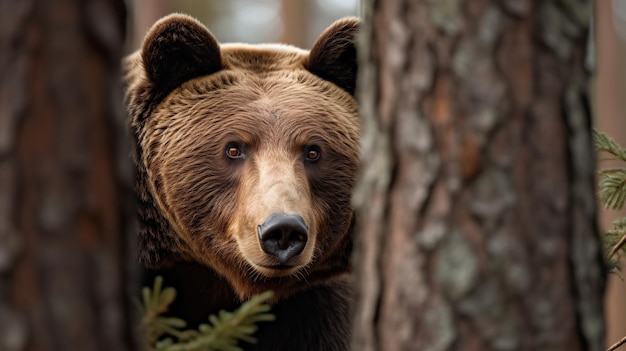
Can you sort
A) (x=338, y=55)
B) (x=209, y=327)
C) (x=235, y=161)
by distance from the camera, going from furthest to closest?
(x=338, y=55)
(x=235, y=161)
(x=209, y=327)

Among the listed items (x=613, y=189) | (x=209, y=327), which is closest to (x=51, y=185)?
(x=209, y=327)

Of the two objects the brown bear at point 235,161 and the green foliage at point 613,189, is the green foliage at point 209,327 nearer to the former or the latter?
the green foliage at point 613,189

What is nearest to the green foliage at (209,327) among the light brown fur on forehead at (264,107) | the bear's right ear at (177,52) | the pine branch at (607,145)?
the pine branch at (607,145)

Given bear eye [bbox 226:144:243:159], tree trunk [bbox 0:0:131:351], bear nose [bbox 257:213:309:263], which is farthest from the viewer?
bear eye [bbox 226:144:243:159]

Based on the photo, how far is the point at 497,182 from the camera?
212cm

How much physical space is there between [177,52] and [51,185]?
3.21m

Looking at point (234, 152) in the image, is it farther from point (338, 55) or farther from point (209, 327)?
point (209, 327)

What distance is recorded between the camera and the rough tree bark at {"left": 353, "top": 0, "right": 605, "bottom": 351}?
6.96 feet

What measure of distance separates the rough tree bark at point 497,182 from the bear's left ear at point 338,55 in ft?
9.63

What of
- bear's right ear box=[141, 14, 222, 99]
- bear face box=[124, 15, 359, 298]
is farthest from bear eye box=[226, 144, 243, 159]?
bear's right ear box=[141, 14, 222, 99]

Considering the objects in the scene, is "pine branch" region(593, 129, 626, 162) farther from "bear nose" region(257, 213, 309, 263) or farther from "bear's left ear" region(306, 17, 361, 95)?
"bear's left ear" region(306, 17, 361, 95)

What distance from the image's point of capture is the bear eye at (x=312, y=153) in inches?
194

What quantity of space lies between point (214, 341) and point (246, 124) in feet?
8.57

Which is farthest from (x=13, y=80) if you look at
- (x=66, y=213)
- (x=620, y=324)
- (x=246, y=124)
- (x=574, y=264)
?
(x=620, y=324)
